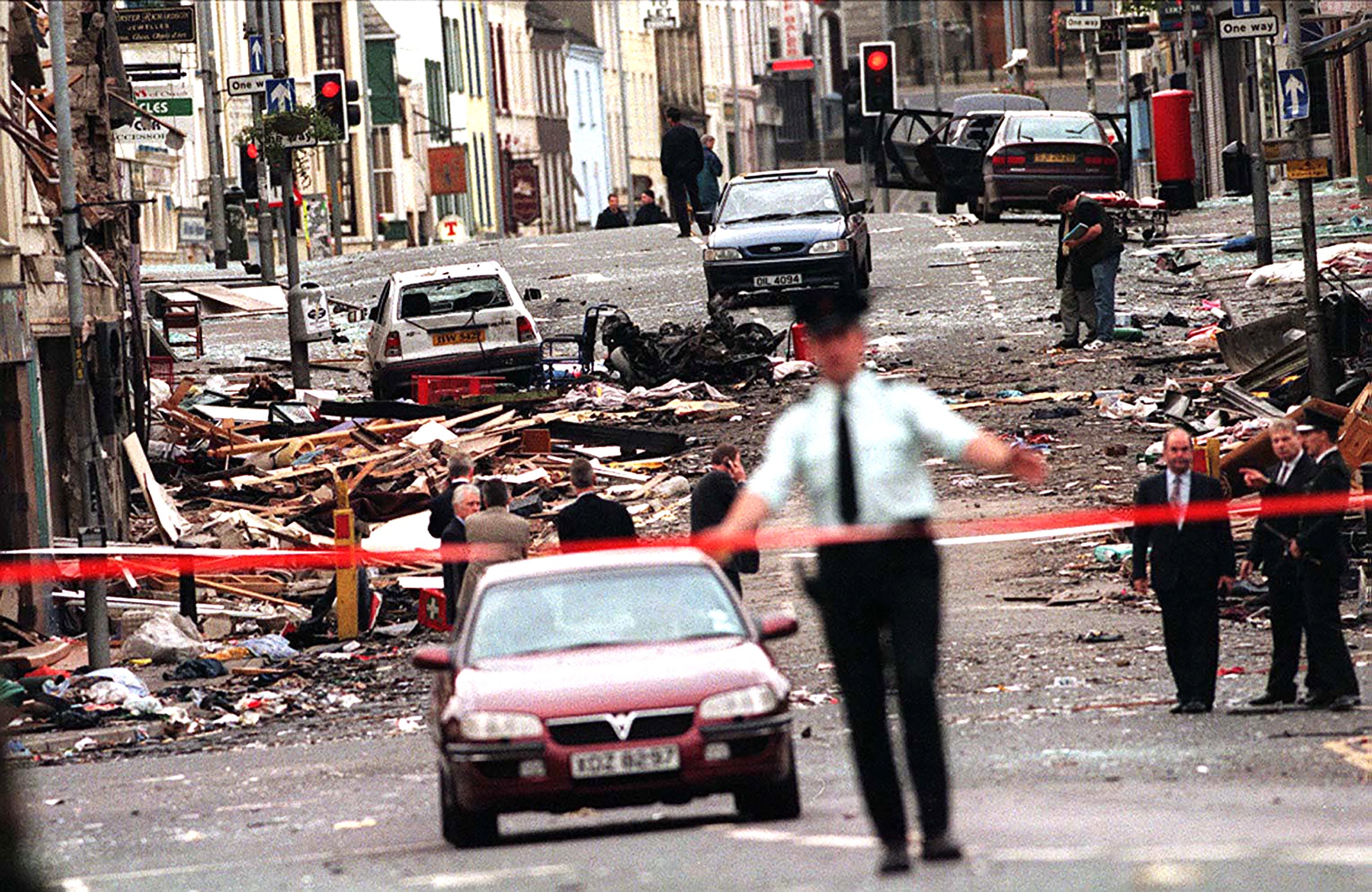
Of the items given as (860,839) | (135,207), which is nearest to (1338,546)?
(860,839)

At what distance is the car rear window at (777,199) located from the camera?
119 feet

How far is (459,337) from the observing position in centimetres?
3272

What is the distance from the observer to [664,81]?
126 metres

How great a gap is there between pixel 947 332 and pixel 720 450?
17.1m

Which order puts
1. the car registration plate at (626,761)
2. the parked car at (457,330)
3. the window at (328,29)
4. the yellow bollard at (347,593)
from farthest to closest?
the window at (328,29)
the parked car at (457,330)
the yellow bollard at (347,593)
the car registration plate at (626,761)

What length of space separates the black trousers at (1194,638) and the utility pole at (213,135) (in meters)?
47.0

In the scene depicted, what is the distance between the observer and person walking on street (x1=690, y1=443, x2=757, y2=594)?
58.5ft

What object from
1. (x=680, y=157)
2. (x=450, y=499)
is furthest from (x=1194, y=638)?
(x=680, y=157)

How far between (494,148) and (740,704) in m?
91.2

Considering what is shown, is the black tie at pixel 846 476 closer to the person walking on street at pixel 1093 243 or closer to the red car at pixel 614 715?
the red car at pixel 614 715

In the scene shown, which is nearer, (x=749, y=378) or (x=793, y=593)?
(x=793, y=593)

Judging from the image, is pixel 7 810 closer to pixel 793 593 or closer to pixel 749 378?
pixel 793 593

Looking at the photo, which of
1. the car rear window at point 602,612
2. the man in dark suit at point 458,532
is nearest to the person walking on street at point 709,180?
the man in dark suit at point 458,532

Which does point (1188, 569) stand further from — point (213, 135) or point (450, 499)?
point (213, 135)
